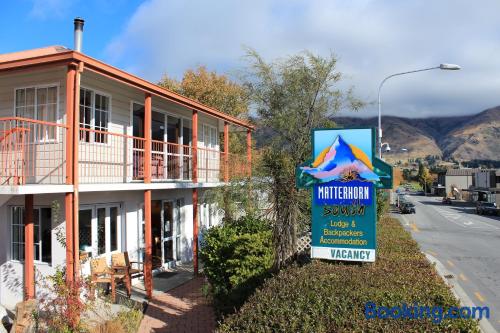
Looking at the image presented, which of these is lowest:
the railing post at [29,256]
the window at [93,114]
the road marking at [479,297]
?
the road marking at [479,297]

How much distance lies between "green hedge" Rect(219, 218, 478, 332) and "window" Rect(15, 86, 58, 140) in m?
7.16

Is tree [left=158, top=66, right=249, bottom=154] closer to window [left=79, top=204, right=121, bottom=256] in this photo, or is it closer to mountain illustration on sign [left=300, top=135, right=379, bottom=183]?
window [left=79, top=204, right=121, bottom=256]

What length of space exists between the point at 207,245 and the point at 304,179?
3198 mm

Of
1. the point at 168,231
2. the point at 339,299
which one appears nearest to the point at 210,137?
the point at 168,231

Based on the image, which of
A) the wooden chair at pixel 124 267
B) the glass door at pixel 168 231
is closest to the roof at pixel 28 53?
the glass door at pixel 168 231

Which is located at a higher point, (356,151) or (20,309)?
(356,151)

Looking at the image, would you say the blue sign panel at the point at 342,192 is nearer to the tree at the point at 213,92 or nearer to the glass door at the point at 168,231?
the glass door at the point at 168,231

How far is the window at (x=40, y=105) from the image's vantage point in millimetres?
10328

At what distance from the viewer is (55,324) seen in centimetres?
791

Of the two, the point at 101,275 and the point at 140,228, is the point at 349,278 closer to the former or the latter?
the point at 101,275

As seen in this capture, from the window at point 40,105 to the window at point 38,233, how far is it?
1.84 metres

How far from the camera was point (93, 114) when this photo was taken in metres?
10.9

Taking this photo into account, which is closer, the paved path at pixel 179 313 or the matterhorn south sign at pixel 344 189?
the matterhorn south sign at pixel 344 189

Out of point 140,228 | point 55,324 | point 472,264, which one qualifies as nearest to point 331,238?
point 55,324
